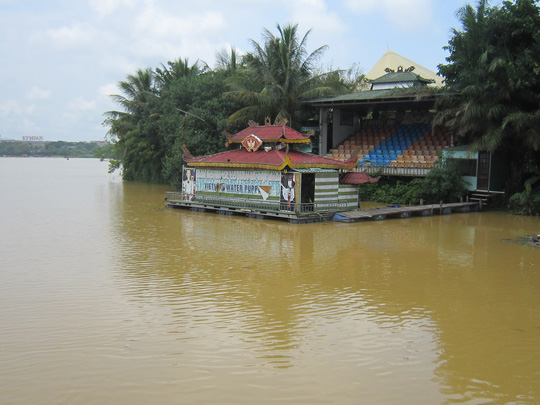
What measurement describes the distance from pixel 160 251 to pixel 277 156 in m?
8.35

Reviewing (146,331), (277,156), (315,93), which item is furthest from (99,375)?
(315,93)

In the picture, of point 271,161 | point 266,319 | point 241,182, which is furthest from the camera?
point 241,182

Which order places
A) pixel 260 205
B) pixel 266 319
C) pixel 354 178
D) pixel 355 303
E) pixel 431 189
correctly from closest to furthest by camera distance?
pixel 266 319, pixel 355 303, pixel 260 205, pixel 354 178, pixel 431 189

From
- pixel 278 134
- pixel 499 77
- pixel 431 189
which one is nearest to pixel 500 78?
pixel 499 77

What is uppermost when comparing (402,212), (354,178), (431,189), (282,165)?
(282,165)

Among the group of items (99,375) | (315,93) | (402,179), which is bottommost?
(99,375)

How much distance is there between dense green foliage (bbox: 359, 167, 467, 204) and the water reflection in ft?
25.8

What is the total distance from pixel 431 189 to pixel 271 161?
912 centimetres

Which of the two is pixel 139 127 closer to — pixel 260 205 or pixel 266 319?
pixel 260 205

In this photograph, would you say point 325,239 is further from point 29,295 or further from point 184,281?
point 29,295

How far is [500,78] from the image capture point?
23641 mm

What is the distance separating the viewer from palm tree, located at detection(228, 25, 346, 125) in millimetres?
32469

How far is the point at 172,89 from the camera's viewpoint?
123 ft

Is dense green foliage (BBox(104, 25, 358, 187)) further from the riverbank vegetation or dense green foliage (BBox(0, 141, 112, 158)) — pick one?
dense green foliage (BBox(0, 141, 112, 158))
